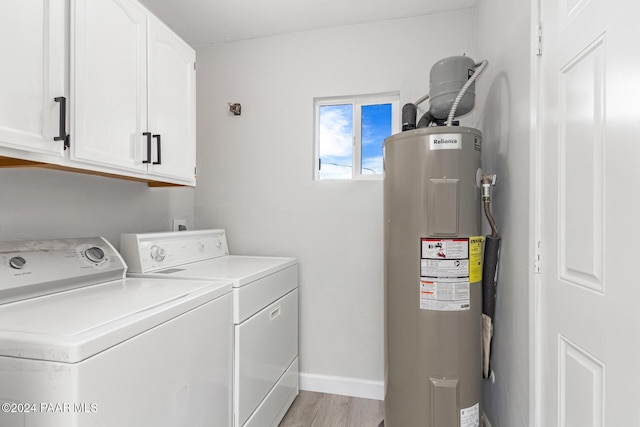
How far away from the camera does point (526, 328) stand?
1196 millimetres

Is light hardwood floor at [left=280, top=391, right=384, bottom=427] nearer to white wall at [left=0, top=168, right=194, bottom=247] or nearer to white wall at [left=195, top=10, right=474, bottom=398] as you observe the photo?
white wall at [left=195, top=10, right=474, bottom=398]

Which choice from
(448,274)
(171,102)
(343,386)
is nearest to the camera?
(448,274)

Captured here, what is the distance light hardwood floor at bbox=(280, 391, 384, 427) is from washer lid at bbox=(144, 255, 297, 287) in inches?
36.7

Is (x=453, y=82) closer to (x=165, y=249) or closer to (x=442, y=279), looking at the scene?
(x=442, y=279)

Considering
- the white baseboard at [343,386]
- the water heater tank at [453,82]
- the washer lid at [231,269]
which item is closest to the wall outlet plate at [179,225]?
the washer lid at [231,269]

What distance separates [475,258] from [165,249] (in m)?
1.58

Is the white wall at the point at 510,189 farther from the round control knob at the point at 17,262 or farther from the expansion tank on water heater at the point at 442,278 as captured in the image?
the round control knob at the point at 17,262

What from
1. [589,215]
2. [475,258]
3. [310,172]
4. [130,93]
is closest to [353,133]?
[310,172]

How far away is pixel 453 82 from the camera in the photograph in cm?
148

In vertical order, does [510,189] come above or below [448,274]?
above

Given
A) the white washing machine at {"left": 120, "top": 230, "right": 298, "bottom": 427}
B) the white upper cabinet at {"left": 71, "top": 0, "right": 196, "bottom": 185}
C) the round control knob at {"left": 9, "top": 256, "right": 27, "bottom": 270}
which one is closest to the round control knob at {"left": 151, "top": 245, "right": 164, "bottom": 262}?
the white washing machine at {"left": 120, "top": 230, "right": 298, "bottom": 427}

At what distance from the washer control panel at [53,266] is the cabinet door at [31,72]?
1.39 feet

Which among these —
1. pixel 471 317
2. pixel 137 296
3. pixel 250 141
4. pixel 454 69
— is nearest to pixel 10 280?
A: pixel 137 296

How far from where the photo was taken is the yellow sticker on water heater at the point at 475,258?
1.32 metres
